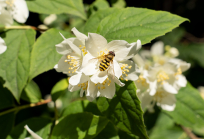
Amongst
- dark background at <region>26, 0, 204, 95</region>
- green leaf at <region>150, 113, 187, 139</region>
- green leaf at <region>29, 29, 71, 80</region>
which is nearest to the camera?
green leaf at <region>29, 29, 71, 80</region>

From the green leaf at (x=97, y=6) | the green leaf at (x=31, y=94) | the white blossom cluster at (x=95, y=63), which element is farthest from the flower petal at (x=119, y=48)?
the green leaf at (x=31, y=94)

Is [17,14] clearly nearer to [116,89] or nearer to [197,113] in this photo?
[116,89]

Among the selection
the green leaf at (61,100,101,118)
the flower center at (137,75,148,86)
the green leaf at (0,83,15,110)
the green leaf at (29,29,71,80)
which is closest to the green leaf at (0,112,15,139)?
the green leaf at (0,83,15,110)

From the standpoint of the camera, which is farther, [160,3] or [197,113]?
[160,3]

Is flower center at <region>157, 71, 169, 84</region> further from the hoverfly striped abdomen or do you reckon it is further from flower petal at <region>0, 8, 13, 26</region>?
flower petal at <region>0, 8, 13, 26</region>

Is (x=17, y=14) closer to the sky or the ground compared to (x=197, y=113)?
closer to the sky

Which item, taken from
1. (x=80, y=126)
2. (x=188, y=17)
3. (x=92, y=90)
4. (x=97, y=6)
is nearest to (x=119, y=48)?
(x=92, y=90)

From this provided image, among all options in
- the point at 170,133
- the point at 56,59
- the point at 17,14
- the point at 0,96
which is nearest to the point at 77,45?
the point at 56,59
